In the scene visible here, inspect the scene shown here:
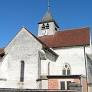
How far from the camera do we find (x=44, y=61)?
24797 mm

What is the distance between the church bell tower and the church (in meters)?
3.19

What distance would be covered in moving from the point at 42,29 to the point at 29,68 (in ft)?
41.6

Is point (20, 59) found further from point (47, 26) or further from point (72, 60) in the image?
point (47, 26)

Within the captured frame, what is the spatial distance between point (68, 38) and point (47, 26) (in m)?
6.37

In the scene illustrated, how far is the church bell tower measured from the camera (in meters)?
35.6

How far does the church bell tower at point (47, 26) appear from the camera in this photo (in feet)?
117

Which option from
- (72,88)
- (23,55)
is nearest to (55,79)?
(23,55)

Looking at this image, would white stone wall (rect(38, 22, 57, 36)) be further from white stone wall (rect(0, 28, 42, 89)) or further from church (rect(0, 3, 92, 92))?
white stone wall (rect(0, 28, 42, 89))

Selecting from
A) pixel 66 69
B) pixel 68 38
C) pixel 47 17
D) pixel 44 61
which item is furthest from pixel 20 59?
pixel 47 17

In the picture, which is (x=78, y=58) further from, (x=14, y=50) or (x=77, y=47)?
(x=14, y=50)

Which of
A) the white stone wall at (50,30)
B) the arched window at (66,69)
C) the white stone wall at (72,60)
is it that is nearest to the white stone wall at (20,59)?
the white stone wall at (72,60)

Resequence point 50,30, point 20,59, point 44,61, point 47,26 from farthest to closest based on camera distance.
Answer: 1. point 47,26
2. point 50,30
3. point 20,59
4. point 44,61

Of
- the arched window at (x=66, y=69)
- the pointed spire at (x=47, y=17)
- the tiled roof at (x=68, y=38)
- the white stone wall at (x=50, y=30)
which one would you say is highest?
the pointed spire at (x=47, y=17)

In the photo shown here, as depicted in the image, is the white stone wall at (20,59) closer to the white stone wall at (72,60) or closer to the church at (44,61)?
the church at (44,61)
